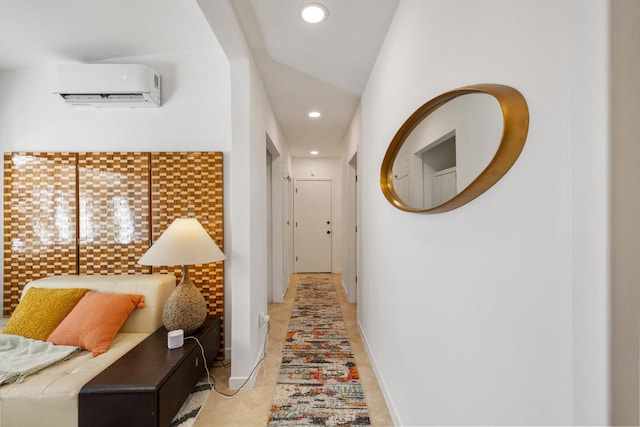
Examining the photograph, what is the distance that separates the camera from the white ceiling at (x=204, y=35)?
5.83 ft

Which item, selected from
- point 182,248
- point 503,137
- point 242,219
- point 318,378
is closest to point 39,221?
point 182,248

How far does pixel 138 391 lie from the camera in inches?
55.4

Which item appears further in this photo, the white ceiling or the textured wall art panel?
the textured wall art panel

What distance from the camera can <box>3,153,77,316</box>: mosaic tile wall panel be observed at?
2436mm

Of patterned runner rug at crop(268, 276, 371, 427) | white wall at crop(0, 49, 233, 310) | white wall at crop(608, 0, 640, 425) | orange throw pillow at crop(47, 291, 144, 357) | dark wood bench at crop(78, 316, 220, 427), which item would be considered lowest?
patterned runner rug at crop(268, 276, 371, 427)

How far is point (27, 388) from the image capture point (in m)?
1.43

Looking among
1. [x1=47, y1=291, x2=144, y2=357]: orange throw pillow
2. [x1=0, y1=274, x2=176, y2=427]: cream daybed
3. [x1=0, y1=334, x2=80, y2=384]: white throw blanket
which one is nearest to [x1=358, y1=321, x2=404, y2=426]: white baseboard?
[x1=0, y1=274, x2=176, y2=427]: cream daybed

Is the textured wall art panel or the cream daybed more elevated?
the textured wall art panel

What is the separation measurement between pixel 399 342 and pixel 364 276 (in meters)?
1.23

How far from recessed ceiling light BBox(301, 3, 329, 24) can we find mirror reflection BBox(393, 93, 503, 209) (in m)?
0.94

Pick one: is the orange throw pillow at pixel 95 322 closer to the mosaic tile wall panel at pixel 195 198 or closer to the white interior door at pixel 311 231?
the mosaic tile wall panel at pixel 195 198

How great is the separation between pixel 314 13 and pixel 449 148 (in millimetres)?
1257

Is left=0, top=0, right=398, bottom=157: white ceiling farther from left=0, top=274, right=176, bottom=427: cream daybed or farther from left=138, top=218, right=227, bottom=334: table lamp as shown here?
left=0, top=274, right=176, bottom=427: cream daybed

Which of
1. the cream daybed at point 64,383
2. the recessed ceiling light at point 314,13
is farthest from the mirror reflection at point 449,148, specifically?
the cream daybed at point 64,383
